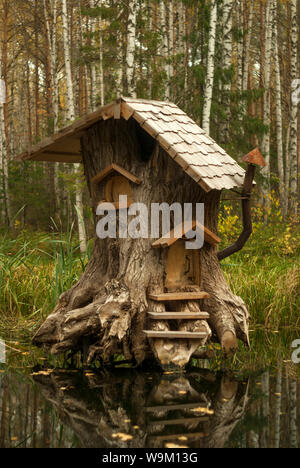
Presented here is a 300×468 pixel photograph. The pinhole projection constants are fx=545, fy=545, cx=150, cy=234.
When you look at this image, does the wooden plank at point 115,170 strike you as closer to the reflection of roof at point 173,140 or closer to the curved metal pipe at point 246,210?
the reflection of roof at point 173,140

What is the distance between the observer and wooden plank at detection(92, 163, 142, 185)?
5.07 metres

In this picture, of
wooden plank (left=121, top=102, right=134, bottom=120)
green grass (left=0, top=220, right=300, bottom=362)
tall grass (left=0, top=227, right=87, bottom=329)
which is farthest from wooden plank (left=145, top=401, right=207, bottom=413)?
tall grass (left=0, top=227, right=87, bottom=329)

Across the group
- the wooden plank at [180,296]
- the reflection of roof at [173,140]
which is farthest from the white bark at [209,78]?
the wooden plank at [180,296]

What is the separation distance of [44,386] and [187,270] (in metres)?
1.68

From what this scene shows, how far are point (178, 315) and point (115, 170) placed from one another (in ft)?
4.89

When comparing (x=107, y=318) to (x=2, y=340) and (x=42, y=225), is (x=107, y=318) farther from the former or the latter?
(x=42, y=225)

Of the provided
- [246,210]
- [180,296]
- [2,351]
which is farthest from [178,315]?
[2,351]

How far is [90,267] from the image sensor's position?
5523 mm

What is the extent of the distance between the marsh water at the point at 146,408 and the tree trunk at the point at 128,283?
0.27m

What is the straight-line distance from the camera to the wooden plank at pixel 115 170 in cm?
507

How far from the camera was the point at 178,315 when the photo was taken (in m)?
4.88

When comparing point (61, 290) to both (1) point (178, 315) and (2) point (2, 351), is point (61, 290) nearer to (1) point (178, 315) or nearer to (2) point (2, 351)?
(2) point (2, 351)
